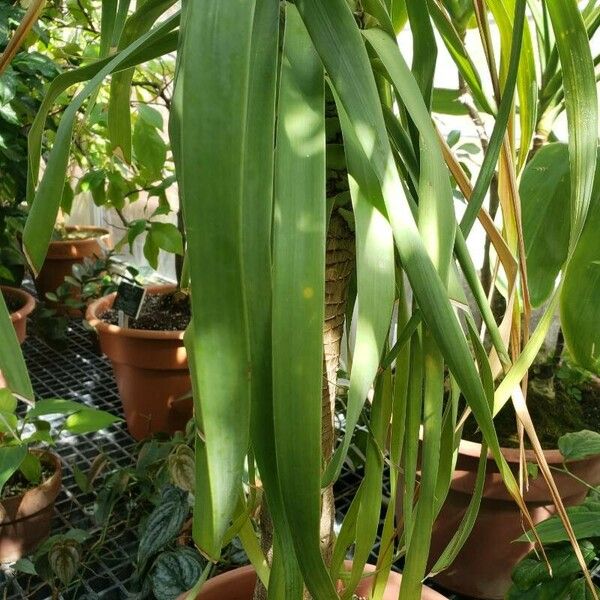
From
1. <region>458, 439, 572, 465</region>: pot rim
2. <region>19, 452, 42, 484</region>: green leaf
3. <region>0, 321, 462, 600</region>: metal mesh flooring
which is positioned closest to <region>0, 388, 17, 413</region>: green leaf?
<region>19, 452, 42, 484</region>: green leaf

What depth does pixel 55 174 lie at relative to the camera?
0.39 metres

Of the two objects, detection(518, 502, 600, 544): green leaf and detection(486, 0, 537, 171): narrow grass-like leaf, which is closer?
detection(486, 0, 537, 171): narrow grass-like leaf

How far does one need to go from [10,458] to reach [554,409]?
0.81m

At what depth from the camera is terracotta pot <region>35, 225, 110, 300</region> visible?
200cm

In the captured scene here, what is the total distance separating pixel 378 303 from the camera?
320 millimetres

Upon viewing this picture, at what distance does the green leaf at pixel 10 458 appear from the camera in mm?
797

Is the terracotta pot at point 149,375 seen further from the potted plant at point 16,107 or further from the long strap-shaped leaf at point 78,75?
the long strap-shaped leaf at point 78,75

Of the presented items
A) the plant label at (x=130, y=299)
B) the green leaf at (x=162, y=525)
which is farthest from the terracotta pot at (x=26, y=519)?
the plant label at (x=130, y=299)

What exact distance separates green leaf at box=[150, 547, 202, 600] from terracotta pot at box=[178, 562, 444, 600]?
4.3 inches

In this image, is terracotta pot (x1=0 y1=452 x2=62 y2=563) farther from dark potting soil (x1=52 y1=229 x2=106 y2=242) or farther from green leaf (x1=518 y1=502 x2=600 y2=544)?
dark potting soil (x1=52 y1=229 x2=106 y2=242)

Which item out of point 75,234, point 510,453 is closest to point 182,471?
point 510,453

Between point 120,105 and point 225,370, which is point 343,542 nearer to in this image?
point 225,370

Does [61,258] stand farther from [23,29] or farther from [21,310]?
[23,29]

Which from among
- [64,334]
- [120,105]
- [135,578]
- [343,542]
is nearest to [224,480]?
[343,542]
